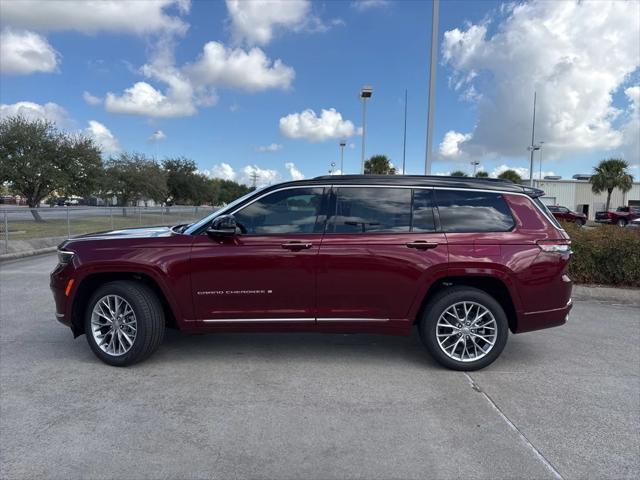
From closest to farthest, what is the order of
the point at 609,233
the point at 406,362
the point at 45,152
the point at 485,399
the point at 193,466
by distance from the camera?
the point at 193,466 < the point at 485,399 < the point at 406,362 < the point at 609,233 < the point at 45,152

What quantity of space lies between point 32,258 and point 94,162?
10.9m

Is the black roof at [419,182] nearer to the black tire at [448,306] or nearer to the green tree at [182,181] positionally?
the black tire at [448,306]

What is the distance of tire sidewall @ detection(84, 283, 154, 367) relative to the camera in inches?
172

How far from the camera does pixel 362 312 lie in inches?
174

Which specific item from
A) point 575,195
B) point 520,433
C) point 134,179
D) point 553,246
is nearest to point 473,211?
point 553,246

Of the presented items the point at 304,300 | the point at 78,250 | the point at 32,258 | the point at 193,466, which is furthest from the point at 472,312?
the point at 32,258

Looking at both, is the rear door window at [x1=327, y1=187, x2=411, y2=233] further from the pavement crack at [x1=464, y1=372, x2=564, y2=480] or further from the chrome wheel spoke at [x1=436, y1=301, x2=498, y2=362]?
the pavement crack at [x1=464, y1=372, x2=564, y2=480]

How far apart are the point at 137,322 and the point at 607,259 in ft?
24.8

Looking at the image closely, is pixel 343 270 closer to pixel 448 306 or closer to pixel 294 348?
pixel 448 306

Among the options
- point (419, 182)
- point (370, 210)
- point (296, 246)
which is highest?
point (419, 182)

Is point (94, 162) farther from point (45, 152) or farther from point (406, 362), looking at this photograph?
point (406, 362)

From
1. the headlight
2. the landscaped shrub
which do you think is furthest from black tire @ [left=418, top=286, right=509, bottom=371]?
the landscaped shrub

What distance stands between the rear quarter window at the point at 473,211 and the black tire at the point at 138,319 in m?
2.89

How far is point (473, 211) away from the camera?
4.53 m
